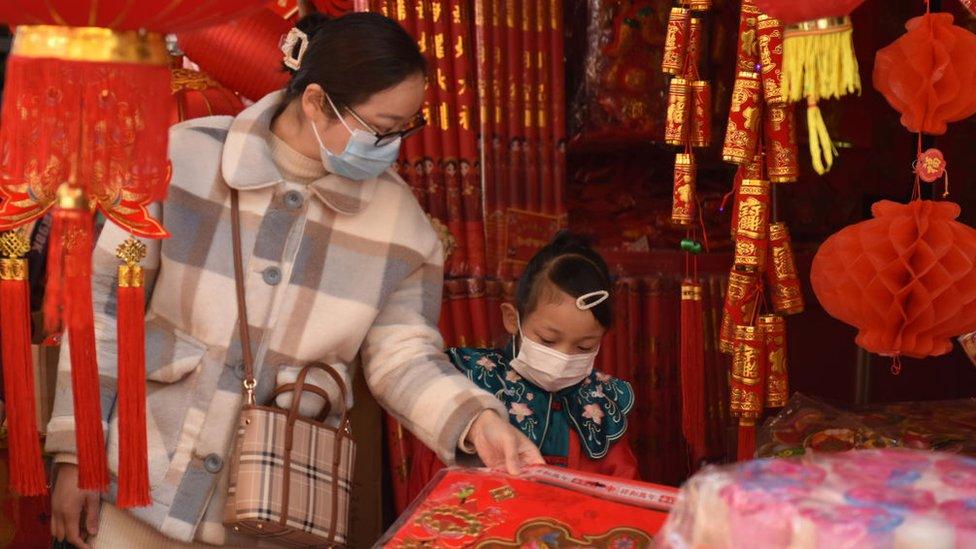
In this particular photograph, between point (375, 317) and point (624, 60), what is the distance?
1644 millimetres

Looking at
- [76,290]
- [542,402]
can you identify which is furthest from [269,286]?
[542,402]

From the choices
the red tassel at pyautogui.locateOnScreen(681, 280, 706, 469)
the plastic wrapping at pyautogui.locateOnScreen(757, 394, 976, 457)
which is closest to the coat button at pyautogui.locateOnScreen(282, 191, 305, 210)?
the red tassel at pyautogui.locateOnScreen(681, 280, 706, 469)

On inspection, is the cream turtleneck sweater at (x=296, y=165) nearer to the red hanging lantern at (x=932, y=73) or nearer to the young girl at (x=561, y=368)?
the young girl at (x=561, y=368)

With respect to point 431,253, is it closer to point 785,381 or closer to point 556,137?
point 785,381

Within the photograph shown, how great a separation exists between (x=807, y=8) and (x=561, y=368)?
1.22 m

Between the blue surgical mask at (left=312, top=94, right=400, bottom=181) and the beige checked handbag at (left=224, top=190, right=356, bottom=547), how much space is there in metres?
0.17

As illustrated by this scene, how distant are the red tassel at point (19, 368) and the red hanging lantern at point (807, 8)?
1.05 meters

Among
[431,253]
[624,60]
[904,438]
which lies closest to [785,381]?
[904,438]

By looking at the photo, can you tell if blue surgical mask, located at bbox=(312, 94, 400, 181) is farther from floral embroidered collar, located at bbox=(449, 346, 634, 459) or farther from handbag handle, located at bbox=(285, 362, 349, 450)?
floral embroidered collar, located at bbox=(449, 346, 634, 459)

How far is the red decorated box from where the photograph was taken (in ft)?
4.98

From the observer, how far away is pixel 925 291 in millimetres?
2057

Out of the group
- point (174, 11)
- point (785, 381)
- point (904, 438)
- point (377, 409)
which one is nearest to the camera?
point (174, 11)

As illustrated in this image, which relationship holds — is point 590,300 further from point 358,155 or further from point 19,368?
point 19,368

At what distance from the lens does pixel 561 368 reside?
2.65m
